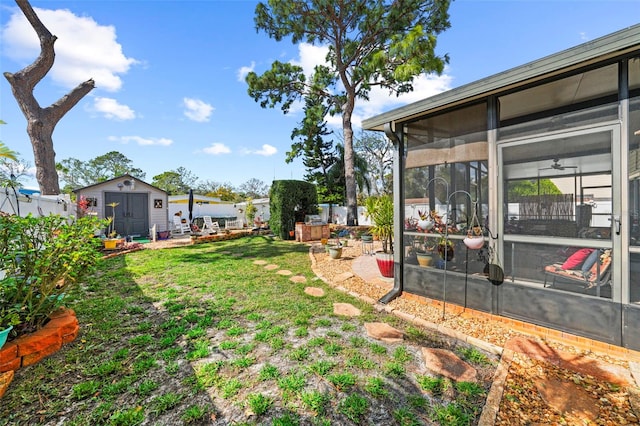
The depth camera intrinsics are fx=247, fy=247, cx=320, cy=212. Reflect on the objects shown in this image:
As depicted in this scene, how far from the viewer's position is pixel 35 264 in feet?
8.11

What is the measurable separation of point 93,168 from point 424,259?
49.9 m

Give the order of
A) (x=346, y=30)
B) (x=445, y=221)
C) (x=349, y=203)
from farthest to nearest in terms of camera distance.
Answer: (x=349, y=203)
(x=346, y=30)
(x=445, y=221)

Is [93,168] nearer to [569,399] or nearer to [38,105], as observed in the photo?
[38,105]

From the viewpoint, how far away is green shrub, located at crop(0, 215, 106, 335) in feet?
7.75

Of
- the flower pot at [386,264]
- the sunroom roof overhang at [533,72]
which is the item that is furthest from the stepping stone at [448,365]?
the sunroom roof overhang at [533,72]

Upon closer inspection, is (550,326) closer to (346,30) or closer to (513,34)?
(513,34)

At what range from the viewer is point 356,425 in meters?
1.63

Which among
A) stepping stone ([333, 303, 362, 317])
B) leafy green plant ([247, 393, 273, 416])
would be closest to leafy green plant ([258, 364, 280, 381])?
leafy green plant ([247, 393, 273, 416])

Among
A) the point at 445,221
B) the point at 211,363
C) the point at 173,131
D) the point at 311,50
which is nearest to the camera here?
the point at 211,363

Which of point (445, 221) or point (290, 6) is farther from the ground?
point (290, 6)

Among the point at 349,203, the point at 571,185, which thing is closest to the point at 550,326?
the point at 571,185

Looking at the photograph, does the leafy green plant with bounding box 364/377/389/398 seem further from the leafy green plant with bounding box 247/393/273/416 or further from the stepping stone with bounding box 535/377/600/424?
the stepping stone with bounding box 535/377/600/424

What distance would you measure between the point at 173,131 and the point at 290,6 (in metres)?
14.4

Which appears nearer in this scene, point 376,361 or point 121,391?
point 121,391
